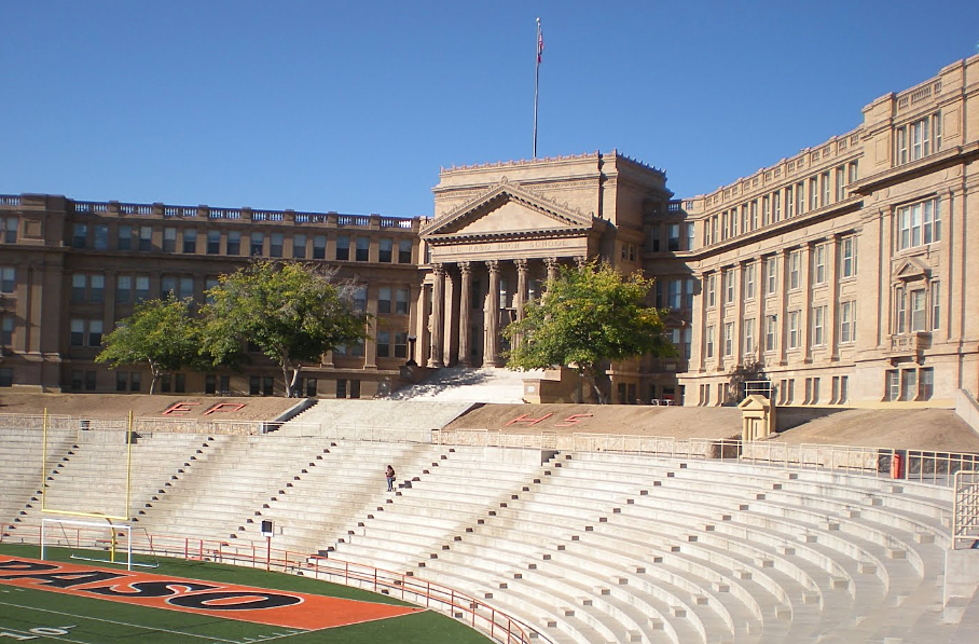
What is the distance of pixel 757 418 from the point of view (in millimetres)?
48531

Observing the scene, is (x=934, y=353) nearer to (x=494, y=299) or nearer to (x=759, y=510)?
(x=759, y=510)

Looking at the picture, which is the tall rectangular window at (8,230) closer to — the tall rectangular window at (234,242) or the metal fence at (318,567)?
the tall rectangular window at (234,242)

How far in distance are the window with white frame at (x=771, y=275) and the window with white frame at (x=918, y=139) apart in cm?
1970

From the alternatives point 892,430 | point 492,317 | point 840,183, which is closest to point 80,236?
point 492,317

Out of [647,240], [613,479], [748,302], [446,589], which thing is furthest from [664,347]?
[446,589]

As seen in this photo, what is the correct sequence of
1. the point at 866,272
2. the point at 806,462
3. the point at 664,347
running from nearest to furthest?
the point at 806,462
the point at 866,272
the point at 664,347

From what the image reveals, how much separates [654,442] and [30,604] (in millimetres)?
23723

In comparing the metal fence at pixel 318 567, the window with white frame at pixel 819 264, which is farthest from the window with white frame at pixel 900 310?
the metal fence at pixel 318 567

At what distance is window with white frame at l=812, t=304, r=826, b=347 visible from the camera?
65.6m

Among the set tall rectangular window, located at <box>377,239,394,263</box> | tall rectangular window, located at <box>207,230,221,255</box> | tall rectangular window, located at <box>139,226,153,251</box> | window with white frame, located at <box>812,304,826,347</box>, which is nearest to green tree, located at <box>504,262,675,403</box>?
window with white frame, located at <box>812,304,826,347</box>

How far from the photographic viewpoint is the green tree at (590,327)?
6681cm

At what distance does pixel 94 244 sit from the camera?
87.4m

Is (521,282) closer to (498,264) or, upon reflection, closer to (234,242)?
(498,264)

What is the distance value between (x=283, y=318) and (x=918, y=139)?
4068cm
